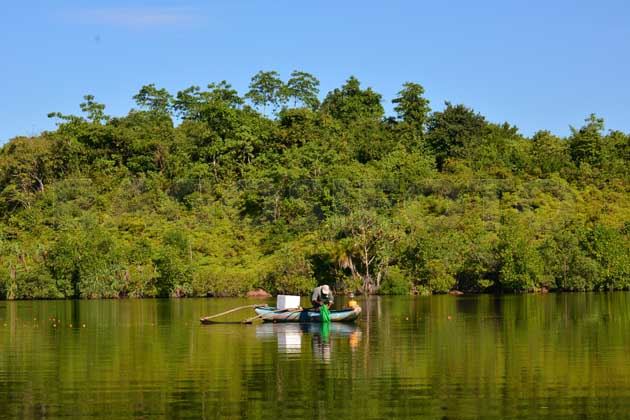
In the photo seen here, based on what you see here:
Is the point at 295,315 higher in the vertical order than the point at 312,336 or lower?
higher

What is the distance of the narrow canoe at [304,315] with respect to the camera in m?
40.7

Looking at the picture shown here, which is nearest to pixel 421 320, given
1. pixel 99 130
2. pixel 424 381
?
pixel 424 381

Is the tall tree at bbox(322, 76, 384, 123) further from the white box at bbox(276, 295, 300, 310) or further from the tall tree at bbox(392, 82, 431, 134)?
the white box at bbox(276, 295, 300, 310)

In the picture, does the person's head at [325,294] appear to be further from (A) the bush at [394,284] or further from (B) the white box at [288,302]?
(A) the bush at [394,284]

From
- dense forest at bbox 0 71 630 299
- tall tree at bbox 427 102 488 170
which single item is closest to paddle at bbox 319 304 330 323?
dense forest at bbox 0 71 630 299

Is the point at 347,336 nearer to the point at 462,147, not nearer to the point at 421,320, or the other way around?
the point at 421,320

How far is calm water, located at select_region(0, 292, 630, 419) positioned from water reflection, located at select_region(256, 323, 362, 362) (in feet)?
0.25

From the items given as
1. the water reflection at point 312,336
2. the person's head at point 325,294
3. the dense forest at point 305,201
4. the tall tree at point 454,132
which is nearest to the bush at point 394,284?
the dense forest at point 305,201

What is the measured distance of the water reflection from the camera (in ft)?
98.9

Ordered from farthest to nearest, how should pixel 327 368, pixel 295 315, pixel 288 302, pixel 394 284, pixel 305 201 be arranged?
pixel 305 201, pixel 394 284, pixel 288 302, pixel 295 315, pixel 327 368

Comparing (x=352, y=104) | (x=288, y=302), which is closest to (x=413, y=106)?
(x=352, y=104)

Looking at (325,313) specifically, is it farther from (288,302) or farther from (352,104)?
(352,104)

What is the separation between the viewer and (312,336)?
35.3m

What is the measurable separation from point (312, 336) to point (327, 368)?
1035 cm
